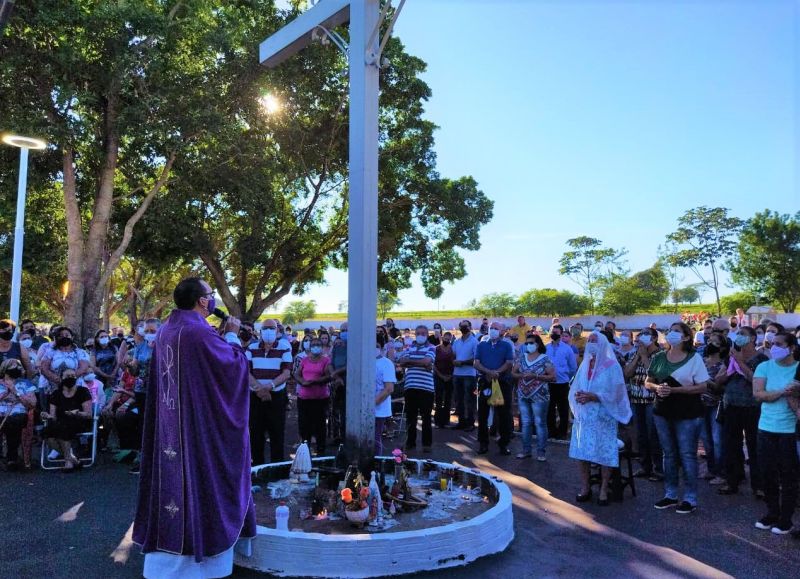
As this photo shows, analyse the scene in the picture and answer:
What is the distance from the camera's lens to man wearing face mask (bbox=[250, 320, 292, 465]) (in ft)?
26.8

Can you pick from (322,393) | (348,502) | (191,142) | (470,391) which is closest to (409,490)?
(348,502)

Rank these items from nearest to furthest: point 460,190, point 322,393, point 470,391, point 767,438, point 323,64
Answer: point 767,438
point 322,393
point 470,391
point 323,64
point 460,190

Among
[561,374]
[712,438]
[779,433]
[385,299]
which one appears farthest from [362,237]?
[385,299]

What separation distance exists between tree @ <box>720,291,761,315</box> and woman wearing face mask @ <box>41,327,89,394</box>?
174 ft

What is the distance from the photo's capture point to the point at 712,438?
8352mm

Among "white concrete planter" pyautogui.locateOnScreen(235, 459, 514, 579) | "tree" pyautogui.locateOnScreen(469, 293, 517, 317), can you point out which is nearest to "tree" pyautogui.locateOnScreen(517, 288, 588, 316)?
"tree" pyautogui.locateOnScreen(469, 293, 517, 317)

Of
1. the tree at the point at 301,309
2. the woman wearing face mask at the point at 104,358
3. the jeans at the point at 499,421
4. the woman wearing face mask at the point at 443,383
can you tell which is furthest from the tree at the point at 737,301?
the tree at the point at 301,309

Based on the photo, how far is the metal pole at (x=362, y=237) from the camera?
6.37 meters

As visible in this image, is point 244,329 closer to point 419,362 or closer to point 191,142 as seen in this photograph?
point 419,362

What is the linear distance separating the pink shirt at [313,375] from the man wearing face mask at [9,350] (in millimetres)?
4052

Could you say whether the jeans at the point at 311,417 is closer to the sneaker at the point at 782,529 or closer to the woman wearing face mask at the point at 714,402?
the woman wearing face mask at the point at 714,402

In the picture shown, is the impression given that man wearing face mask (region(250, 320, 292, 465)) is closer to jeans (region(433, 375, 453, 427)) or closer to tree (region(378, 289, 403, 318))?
jeans (region(433, 375, 453, 427))

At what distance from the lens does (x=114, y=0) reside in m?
15.6

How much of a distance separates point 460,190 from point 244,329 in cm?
1522
